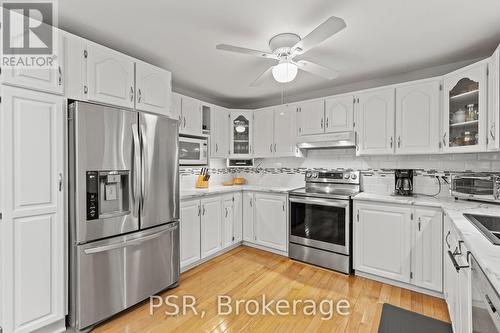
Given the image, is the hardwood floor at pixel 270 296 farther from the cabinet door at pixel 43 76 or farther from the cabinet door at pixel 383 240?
the cabinet door at pixel 43 76

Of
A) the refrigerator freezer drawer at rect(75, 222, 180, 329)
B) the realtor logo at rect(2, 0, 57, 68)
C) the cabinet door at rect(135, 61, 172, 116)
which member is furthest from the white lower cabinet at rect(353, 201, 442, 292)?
the realtor logo at rect(2, 0, 57, 68)

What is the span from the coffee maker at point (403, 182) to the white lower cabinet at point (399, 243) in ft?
1.39

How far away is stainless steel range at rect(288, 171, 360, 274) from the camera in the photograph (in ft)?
9.11

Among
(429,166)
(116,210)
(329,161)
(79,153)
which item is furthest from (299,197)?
(79,153)

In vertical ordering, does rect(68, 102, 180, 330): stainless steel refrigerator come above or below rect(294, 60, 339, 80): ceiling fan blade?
below

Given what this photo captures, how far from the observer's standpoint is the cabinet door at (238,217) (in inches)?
140

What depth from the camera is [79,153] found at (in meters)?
1.76

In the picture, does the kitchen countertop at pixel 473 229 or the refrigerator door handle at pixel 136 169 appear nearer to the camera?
the kitchen countertop at pixel 473 229

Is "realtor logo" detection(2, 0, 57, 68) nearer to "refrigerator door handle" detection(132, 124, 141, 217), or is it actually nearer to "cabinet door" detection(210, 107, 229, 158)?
"refrigerator door handle" detection(132, 124, 141, 217)

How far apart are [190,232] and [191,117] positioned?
1.50 meters

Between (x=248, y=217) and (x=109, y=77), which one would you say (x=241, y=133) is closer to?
(x=248, y=217)

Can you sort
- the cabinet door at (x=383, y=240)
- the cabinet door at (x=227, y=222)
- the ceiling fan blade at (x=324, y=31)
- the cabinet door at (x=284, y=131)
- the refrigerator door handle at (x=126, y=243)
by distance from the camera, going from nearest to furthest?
A: the ceiling fan blade at (x=324, y=31) < the refrigerator door handle at (x=126, y=243) < the cabinet door at (x=383, y=240) < the cabinet door at (x=227, y=222) < the cabinet door at (x=284, y=131)

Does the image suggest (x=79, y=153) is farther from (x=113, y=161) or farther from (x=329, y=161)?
(x=329, y=161)

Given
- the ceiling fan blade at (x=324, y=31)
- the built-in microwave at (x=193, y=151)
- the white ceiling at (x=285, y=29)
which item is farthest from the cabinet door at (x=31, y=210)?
the ceiling fan blade at (x=324, y=31)
